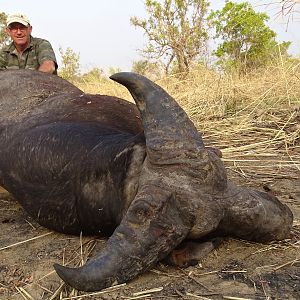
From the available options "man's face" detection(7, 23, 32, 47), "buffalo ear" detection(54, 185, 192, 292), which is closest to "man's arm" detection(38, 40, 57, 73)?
"man's face" detection(7, 23, 32, 47)

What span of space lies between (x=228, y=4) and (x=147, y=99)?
13154mm

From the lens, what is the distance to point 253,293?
6.30ft

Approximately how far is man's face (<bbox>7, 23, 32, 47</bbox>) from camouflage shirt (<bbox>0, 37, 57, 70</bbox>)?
3.4 inches

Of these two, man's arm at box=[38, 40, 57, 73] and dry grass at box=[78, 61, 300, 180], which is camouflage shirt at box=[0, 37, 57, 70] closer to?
man's arm at box=[38, 40, 57, 73]

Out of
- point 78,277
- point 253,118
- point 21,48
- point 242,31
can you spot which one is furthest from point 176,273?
point 242,31

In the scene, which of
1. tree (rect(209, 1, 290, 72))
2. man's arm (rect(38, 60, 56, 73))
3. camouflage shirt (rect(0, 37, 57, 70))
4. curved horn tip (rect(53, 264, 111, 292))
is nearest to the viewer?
curved horn tip (rect(53, 264, 111, 292))

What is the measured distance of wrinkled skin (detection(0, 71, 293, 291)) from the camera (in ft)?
6.24

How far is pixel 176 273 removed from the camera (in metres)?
2.10

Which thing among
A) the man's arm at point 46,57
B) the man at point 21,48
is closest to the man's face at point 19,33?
the man at point 21,48

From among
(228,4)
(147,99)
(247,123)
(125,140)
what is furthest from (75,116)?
(228,4)

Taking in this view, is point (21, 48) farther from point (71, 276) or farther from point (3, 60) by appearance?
point (71, 276)

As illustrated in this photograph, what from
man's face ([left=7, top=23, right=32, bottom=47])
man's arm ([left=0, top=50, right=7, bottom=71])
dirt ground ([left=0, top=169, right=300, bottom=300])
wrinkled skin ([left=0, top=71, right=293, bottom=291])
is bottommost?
dirt ground ([left=0, top=169, right=300, bottom=300])

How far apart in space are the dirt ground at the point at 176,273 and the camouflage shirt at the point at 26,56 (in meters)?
4.07

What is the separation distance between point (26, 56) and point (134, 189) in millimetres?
4862
